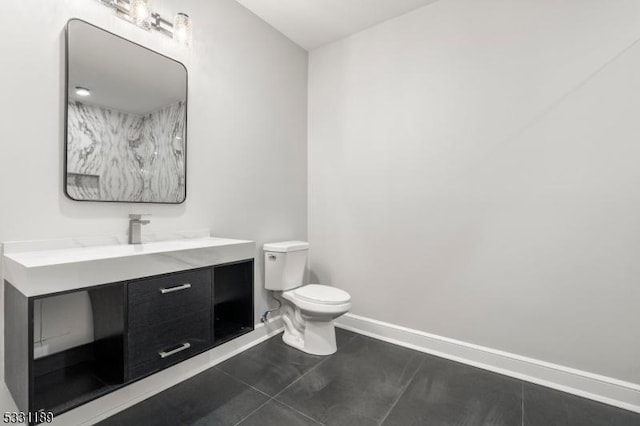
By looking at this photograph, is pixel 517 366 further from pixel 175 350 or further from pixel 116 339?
pixel 116 339

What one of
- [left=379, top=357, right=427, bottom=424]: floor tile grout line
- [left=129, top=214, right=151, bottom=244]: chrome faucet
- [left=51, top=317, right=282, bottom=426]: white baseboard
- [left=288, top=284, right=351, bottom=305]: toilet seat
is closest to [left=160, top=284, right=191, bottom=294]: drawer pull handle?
[left=129, top=214, right=151, bottom=244]: chrome faucet

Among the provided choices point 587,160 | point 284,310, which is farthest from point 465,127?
point 284,310

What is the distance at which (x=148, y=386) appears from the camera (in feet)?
5.23

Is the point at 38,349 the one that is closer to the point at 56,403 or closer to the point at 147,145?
the point at 56,403

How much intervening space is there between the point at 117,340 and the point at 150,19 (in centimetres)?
171

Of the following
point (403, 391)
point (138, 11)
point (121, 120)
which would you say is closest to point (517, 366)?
point (403, 391)

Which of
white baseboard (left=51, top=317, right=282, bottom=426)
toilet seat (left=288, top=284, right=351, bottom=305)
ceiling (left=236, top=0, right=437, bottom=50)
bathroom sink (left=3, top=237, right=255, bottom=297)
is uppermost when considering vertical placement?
ceiling (left=236, top=0, right=437, bottom=50)

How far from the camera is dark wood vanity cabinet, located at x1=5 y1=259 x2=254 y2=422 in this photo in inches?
41.3

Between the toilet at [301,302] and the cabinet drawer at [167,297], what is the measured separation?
79 cm

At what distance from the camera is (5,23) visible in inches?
46.8

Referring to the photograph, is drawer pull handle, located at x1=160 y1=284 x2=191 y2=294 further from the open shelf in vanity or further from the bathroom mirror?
the bathroom mirror

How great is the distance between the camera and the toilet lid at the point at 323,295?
78.6 inches

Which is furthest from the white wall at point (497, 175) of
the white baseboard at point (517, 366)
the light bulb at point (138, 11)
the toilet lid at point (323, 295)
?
the light bulb at point (138, 11)

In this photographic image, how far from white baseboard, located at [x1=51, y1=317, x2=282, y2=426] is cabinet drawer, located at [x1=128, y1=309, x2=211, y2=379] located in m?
0.35
